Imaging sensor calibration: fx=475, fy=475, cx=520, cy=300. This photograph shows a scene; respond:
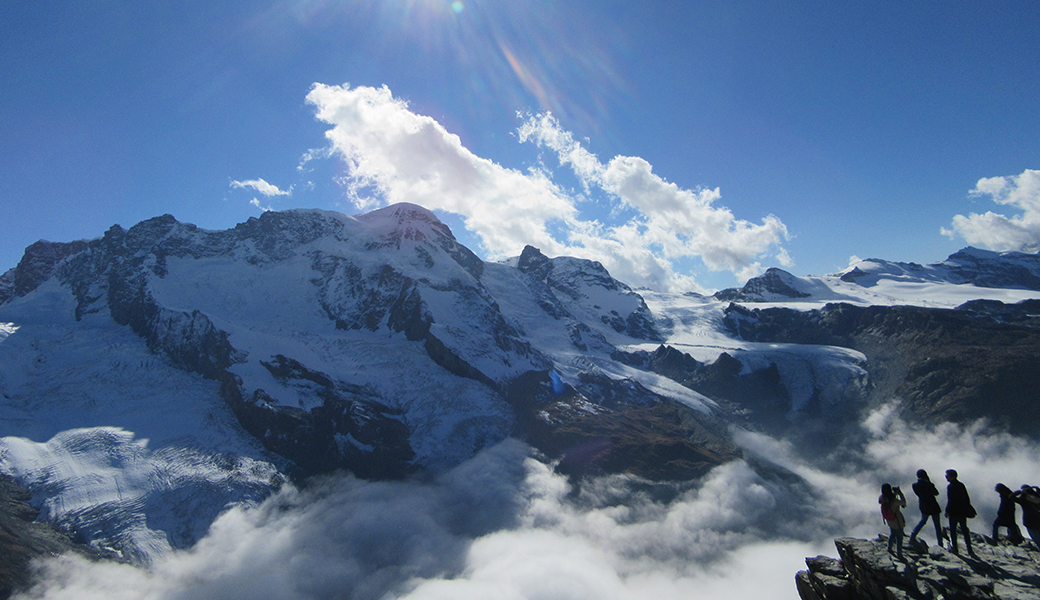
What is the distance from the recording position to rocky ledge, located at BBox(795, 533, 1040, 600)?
695 inches

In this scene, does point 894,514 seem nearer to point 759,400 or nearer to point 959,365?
point 959,365

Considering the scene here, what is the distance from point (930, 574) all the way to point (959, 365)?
617 ft

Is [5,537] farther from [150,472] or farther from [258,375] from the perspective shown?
[258,375]

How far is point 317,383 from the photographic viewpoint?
12475cm

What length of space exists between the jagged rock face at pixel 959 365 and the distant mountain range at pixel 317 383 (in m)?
0.65

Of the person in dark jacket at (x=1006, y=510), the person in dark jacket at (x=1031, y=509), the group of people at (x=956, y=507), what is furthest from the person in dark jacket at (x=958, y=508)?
the person in dark jacket at (x=1031, y=509)

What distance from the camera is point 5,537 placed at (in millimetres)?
74375

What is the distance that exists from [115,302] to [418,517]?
131885 millimetres

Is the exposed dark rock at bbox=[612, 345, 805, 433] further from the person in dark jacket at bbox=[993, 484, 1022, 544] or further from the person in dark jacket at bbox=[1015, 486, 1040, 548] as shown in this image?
the person in dark jacket at bbox=[1015, 486, 1040, 548]

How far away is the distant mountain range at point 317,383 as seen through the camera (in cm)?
9725

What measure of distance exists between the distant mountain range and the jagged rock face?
0.65 m

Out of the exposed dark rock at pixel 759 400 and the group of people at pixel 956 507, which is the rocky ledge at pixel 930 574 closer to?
the group of people at pixel 956 507

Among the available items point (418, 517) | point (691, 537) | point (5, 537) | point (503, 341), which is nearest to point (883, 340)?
point (691, 537)

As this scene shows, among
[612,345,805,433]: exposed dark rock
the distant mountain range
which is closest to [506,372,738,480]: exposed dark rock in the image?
the distant mountain range
